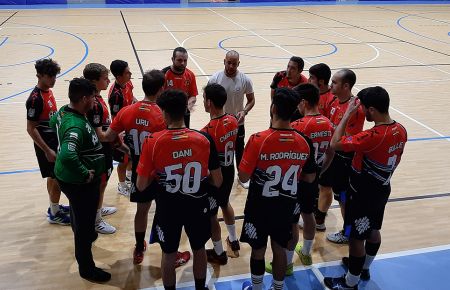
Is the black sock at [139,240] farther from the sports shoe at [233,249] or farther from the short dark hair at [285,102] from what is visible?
the short dark hair at [285,102]

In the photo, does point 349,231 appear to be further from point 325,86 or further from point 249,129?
point 249,129

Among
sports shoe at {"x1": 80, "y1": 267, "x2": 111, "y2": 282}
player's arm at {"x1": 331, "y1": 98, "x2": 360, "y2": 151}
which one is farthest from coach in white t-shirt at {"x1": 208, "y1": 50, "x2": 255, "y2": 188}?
sports shoe at {"x1": 80, "y1": 267, "x2": 111, "y2": 282}

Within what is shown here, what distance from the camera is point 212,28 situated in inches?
719

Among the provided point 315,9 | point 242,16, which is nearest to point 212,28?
point 242,16

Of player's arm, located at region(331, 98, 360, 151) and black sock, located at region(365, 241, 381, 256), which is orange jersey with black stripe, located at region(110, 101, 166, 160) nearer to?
player's arm, located at region(331, 98, 360, 151)

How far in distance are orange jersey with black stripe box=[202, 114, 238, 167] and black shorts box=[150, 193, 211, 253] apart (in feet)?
2.32

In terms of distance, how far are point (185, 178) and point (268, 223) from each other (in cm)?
81

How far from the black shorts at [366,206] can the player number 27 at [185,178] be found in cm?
152

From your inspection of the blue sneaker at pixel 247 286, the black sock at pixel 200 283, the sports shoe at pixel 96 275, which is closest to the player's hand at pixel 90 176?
the sports shoe at pixel 96 275

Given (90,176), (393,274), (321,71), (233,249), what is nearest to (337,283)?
(393,274)

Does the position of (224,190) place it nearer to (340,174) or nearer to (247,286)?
(247,286)

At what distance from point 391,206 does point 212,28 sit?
14.2 meters

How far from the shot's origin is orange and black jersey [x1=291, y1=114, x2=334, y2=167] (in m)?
3.98

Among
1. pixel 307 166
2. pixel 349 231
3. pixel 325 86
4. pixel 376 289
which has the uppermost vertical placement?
pixel 325 86
